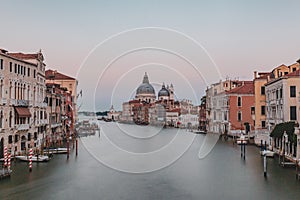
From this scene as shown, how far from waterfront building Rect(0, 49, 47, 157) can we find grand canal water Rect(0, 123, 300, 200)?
180cm

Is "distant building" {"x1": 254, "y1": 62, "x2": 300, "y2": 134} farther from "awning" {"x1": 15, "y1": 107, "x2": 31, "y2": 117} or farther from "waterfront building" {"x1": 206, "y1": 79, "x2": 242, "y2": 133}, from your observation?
"awning" {"x1": 15, "y1": 107, "x2": 31, "y2": 117}

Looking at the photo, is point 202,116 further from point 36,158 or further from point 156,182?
point 156,182

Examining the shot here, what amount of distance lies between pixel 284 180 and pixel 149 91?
74.3m

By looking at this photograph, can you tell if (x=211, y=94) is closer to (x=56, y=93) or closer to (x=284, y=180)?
(x=56, y=93)

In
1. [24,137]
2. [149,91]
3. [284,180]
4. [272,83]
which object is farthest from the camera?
[149,91]

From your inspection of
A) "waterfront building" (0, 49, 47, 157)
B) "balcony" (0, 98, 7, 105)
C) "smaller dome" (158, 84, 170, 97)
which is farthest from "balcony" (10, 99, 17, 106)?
"smaller dome" (158, 84, 170, 97)

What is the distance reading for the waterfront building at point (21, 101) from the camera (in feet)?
49.8

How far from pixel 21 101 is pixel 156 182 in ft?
26.4

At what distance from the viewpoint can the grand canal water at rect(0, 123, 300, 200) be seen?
33.8 feet

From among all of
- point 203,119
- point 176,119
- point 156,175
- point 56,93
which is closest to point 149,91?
point 176,119

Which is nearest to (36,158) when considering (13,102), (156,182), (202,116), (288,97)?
(13,102)

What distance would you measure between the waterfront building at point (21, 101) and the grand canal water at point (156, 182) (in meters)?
1.80

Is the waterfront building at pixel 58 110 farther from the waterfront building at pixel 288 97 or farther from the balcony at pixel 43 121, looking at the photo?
the waterfront building at pixel 288 97

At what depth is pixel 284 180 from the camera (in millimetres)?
11789
